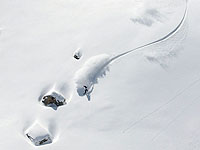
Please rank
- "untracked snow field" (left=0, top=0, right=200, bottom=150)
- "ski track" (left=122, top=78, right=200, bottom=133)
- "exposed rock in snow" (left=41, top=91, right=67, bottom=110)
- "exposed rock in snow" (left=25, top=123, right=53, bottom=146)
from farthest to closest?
"exposed rock in snow" (left=41, top=91, right=67, bottom=110)
"ski track" (left=122, top=78, right=200, bottom=133)
"untracked snow field" (left=0, top=0, right=200, bottom=150)
"exposed rock in snow" (left=25, top=123, right=53, bottom=146)

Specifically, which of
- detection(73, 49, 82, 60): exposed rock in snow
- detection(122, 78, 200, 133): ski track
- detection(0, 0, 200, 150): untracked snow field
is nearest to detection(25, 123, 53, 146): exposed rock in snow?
detection(0, 0, 200, 150): untracked snow field

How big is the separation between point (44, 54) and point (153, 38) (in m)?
4.35

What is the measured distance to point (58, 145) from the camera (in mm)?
10750

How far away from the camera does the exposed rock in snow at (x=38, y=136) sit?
10.9 m

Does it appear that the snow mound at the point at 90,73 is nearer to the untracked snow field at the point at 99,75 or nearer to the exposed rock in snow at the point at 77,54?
the untracked snow field at the point at 99,75

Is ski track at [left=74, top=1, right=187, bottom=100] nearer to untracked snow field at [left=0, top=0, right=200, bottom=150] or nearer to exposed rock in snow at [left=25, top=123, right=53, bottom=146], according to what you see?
untracked snow field at [left=0, top=0, right=200, bottom=150]

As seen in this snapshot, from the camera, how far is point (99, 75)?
12.9m

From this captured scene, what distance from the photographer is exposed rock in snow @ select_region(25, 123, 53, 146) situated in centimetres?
1088

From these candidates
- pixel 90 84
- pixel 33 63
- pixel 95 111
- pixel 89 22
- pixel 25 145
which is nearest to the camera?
pixel 25 145

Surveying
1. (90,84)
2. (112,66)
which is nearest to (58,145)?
(90,84)

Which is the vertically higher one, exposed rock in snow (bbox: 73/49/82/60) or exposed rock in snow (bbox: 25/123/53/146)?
exposed rock in snow (bbox: 73/49/82/60)

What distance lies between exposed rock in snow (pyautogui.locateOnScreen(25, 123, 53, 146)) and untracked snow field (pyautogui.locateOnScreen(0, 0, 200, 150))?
0.10 ft

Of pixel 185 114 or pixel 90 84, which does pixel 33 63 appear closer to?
pixel 90 84

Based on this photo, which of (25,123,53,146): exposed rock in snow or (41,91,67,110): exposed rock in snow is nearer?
(25,123,53,146): exposed rock in snow
